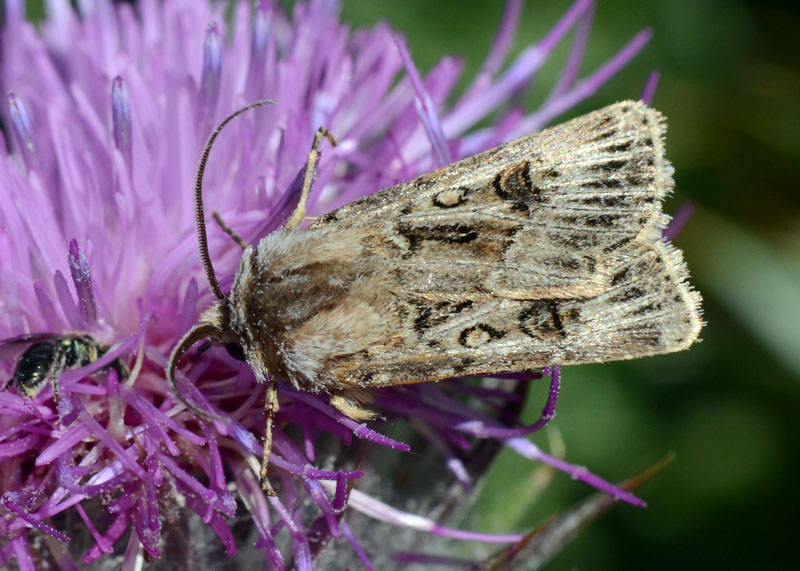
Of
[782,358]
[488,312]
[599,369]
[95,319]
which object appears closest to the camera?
[488,312]

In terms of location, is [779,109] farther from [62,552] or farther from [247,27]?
[62,552]

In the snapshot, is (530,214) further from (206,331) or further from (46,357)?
(46,357)

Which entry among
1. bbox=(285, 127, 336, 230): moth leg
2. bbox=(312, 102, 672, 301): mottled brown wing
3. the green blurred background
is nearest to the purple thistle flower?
bbox=(285, 127, 336, 230): moth leg

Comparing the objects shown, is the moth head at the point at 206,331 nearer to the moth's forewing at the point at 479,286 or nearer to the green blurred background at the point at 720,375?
the moth's forewing at the point at 479,286

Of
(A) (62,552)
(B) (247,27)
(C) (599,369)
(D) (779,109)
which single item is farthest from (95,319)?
(D) (779,109)

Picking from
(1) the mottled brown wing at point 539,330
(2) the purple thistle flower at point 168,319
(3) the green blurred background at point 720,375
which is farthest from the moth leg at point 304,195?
(3) the green blurred background at point 720,375

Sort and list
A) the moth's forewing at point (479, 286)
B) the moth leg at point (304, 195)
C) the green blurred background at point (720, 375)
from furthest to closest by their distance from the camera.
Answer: the green blurred background at point (720, 375)
the moth leg at point (304, 195)
the moth's forewing at point (479, 286)
